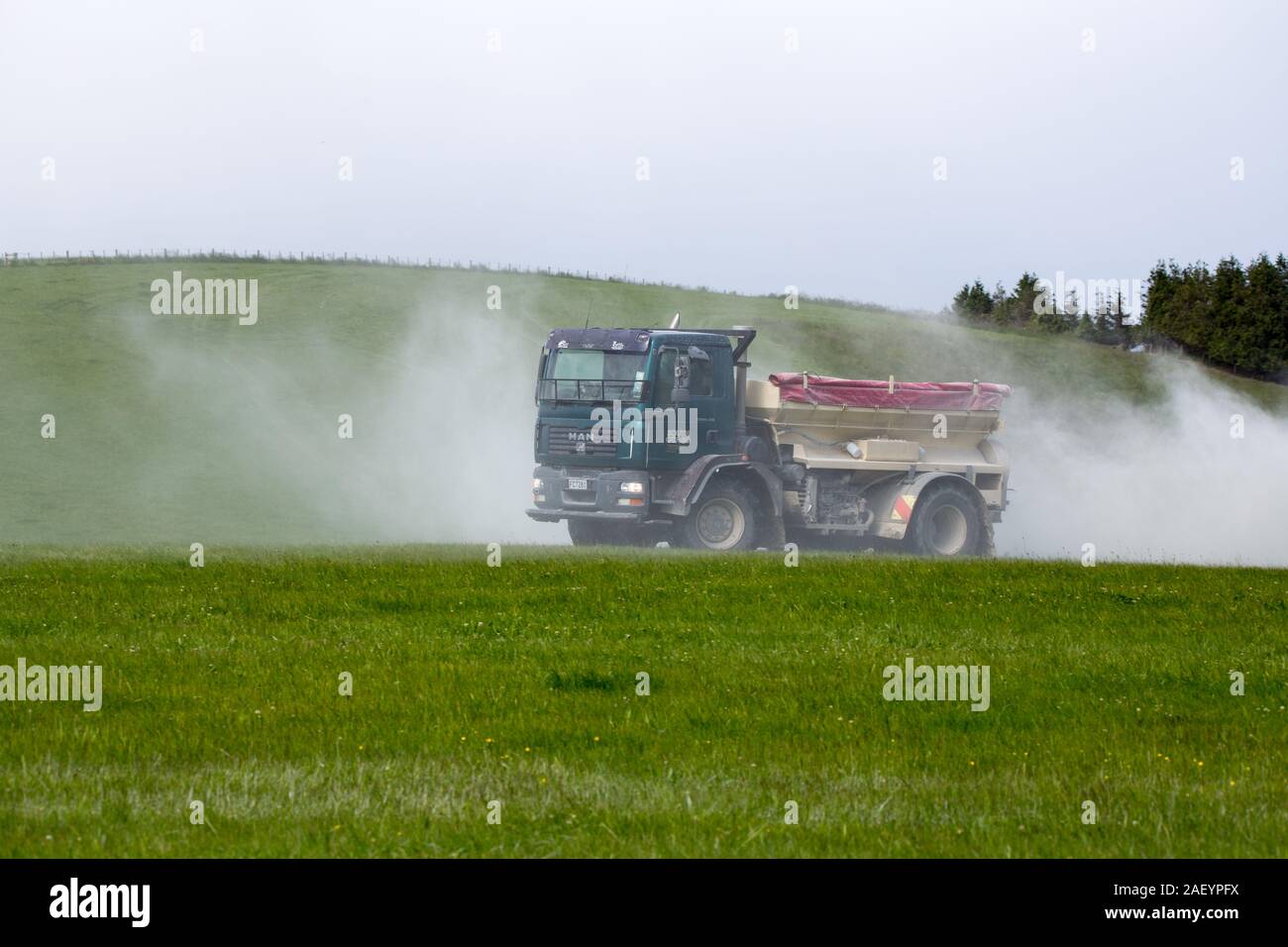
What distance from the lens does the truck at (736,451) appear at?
88.0 feet

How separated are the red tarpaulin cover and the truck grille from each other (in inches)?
131

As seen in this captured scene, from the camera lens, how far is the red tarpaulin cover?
27.7 metres

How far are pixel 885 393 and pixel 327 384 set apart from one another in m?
29.2

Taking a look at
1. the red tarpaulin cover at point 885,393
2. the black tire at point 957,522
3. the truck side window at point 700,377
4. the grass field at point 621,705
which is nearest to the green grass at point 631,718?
the grass field at point 621,705

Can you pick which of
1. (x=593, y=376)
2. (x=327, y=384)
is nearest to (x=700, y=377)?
(x=593, y=376)

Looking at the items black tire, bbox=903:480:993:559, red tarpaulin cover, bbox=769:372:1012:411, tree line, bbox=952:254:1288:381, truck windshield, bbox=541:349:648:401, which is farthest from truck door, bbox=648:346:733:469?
tree line, bbox=952:254:1288:381

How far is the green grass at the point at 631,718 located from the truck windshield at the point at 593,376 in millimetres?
5981

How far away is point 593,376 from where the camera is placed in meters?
27.0

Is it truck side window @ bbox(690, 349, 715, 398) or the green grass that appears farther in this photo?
truck side window @ bbox(690, 349, 715, 398)

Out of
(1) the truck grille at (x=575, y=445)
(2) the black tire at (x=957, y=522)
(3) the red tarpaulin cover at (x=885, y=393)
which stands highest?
(3) the red tarpaulin cover at (x=885, y=393)

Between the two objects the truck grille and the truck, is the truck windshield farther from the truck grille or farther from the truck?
the truck grille

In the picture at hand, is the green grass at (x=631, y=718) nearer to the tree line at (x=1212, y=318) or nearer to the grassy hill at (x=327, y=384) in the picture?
the grassy hill at (x=327, y=384)
